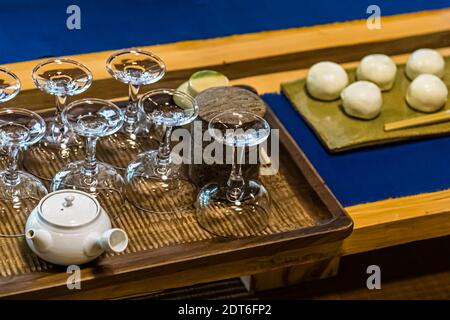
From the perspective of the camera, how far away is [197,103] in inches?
52.7

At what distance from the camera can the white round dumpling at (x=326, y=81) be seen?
166 cm

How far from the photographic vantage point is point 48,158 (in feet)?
4.59

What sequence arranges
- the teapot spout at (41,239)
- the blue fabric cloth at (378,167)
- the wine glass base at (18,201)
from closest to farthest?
the teapot spout at (41,239)
the wine glass base at (18,201)
the blue fabric cloth at (378,167)

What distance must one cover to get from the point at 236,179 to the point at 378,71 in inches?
21.1

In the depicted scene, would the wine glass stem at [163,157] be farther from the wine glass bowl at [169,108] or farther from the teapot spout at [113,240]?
the teapot spout at [113,240]

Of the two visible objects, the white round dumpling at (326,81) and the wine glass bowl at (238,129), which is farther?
the white round dumpling at (326,81)

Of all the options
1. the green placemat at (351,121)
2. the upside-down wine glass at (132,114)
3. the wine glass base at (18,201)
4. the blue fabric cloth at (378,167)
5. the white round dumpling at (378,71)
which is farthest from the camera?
the white round dumpling at (378,71)

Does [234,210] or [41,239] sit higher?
[234,210]

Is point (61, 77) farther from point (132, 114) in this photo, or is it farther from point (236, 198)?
point (236, 198)

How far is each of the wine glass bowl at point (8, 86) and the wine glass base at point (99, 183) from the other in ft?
0.48

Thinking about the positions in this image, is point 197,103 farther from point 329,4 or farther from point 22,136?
point 329,4

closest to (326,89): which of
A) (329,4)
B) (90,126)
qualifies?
(329,4)
